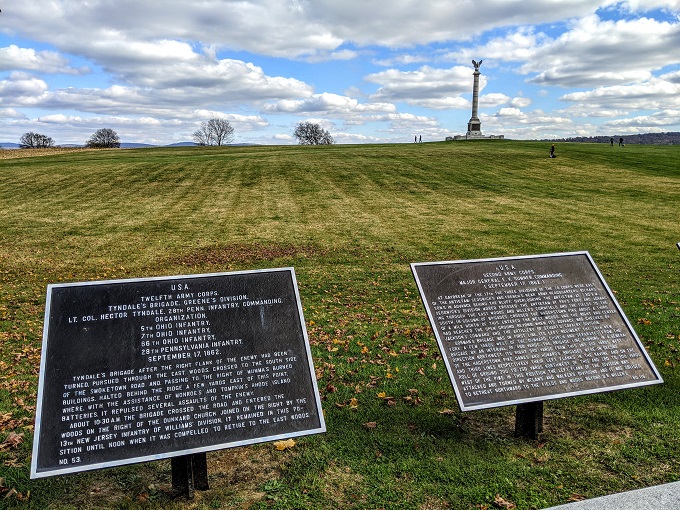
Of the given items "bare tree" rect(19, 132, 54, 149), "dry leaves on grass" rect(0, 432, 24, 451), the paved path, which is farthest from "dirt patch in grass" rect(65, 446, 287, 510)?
"bare tree" rect(19, 132, 54, 149)

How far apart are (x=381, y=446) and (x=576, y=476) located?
185 cm

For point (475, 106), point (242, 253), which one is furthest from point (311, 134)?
point (242, 253)

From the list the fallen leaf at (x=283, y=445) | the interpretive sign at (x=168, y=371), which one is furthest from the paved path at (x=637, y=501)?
the fallen leaf at (x=283, y=445)

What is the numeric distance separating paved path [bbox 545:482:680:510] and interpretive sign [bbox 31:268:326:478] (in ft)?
7.34

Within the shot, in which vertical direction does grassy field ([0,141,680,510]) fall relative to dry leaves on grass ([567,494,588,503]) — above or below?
above

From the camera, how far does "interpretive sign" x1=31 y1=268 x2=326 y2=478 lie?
4016 millimetres

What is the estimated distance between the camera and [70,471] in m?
3.82

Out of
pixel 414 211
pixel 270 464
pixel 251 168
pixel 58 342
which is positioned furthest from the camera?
pixel 251 168

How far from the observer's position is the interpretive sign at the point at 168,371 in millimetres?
4016

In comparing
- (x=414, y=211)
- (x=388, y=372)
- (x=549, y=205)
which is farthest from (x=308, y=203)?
(x=388, y=372)

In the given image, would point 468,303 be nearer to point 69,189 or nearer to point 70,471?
point 70,471

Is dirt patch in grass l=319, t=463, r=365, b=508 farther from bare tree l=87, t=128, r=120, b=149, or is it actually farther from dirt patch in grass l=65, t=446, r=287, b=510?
bare tree l=87, t=128, r=120, b=149

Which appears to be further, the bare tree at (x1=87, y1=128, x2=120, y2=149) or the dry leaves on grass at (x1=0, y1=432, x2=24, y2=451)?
the bare tree at (x1=87, y1=128, x2=120, y2=149)

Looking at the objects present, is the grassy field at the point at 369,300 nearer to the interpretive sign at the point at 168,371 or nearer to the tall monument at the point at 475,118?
Result: the interpretive sign at the point at 168,371
